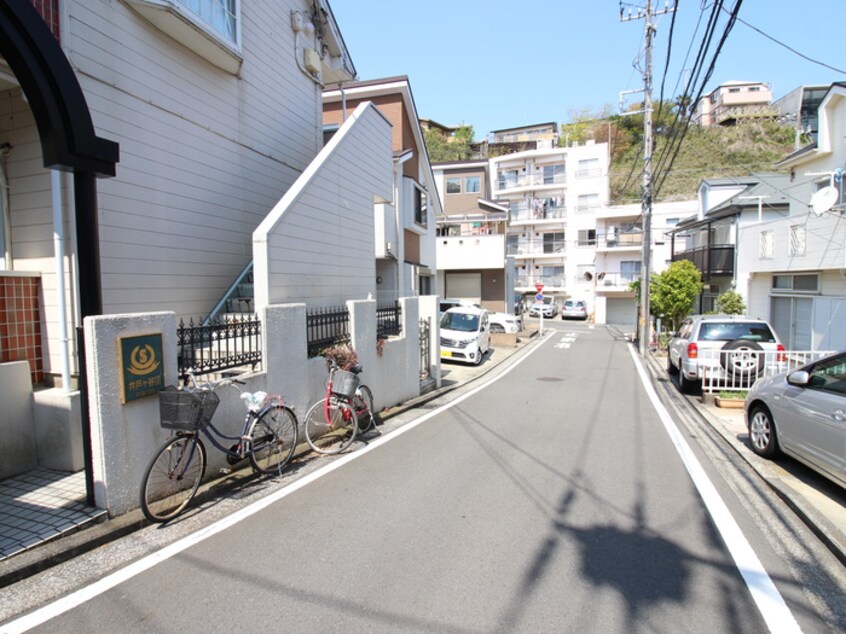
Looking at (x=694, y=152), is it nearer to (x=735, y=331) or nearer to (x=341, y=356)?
(x=735, y=331)

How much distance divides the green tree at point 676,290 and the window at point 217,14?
777 inches

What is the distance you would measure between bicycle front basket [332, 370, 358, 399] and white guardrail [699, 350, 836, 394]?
25.9ft

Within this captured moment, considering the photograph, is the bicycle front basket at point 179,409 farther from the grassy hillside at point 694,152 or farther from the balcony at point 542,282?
the grassy hillside at point 694,152

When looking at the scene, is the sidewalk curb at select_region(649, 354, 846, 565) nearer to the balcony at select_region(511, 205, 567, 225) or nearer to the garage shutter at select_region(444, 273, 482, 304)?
the garage shutter at select_region(444, 273, 482, 304)

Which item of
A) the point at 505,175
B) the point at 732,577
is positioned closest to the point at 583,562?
the point at 732,577

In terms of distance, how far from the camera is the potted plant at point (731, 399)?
9352 millimetres

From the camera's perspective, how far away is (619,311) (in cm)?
3978

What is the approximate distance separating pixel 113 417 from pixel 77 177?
2.20m

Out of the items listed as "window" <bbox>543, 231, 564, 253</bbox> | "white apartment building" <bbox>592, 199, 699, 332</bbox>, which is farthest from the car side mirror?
"window" <bbox>543, 231, 564, 253</bbox>

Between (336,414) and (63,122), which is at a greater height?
(63,122)

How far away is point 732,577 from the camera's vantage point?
11.2 ft

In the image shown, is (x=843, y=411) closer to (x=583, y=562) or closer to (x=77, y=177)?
(x=583, y=562)

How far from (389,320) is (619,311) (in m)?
35.2

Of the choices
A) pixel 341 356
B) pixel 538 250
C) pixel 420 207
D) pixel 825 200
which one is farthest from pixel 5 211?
pixel 538 250
